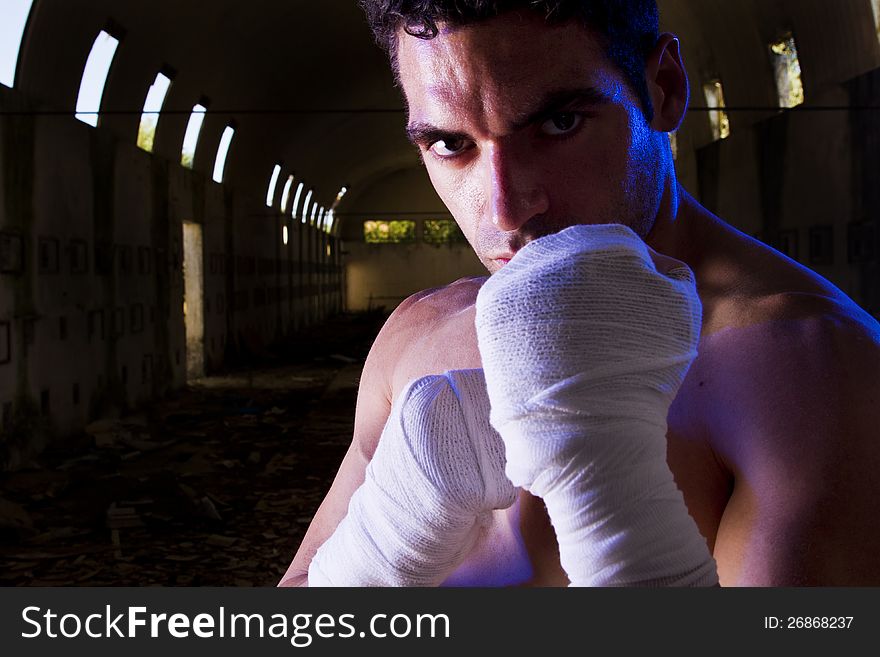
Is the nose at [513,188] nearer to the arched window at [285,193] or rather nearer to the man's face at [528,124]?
the man's face at [528,124]

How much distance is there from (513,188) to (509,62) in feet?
0.68

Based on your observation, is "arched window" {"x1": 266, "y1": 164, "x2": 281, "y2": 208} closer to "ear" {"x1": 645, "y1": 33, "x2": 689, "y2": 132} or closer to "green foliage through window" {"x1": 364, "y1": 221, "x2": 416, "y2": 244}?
"green foliage through window" {"x1": 364, "y1": 221, "x2": 416, "y2": 244}

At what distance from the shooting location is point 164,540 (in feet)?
23.4

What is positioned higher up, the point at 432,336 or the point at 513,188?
the point at 513,188

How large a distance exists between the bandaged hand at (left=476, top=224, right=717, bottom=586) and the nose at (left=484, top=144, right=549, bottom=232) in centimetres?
33

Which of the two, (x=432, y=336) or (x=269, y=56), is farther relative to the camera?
(x=269, y=56)

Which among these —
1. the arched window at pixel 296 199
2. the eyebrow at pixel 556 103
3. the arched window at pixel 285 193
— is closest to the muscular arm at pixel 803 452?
the eyebrow at pixel 556 103

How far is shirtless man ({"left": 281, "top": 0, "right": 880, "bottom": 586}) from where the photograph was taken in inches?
47.6

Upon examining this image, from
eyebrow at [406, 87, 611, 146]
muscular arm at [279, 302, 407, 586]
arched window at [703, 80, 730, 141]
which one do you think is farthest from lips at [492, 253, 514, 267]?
arched window at [703, 80, 730, 141]

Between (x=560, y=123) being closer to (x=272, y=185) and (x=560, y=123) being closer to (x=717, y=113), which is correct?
(x=717, y=113)

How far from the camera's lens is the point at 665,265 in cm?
120

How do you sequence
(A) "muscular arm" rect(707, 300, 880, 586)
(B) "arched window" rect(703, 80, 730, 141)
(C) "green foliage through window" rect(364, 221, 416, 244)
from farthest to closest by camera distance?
(C) "green foliage through window" rect(364, 221, 416, 244) < (B) "arched window" rect(703, 80, 730, 141) < (A) "muscular arm" rect(707, 300, 880, 586)

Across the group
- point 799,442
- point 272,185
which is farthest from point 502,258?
point 272,185

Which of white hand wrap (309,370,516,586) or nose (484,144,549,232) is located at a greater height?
nose (484,144,549,232)
